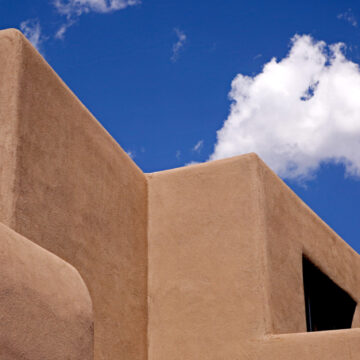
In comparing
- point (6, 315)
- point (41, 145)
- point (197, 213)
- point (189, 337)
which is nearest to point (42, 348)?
point (6, 315)

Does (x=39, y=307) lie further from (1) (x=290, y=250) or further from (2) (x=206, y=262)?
(1) (x=290, y=250)

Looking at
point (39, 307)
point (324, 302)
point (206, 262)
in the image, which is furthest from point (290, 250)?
point (39, 307)

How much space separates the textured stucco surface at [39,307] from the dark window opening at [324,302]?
5.33m

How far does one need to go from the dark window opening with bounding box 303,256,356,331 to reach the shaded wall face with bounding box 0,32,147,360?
2.76m

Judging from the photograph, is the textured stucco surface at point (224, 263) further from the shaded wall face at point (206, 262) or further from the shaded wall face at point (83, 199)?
the shaded wall face at point (83, 199)

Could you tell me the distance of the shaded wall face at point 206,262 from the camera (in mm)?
8023

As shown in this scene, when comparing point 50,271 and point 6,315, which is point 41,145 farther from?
point 6,315

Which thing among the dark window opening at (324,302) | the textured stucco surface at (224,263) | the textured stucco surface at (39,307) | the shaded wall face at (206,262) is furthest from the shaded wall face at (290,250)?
the textured stucco surface at (39,307)

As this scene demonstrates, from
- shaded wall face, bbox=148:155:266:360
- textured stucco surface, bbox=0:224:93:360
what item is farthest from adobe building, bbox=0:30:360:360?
textured stucco surface, bbox=0:224:93:360

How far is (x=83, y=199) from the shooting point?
7.27 meters

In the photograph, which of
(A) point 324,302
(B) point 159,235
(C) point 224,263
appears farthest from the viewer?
(A) point 324,302

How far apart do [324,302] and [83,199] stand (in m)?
5.29

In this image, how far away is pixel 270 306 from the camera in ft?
26.0

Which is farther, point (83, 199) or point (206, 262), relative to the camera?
point (206, 262)
